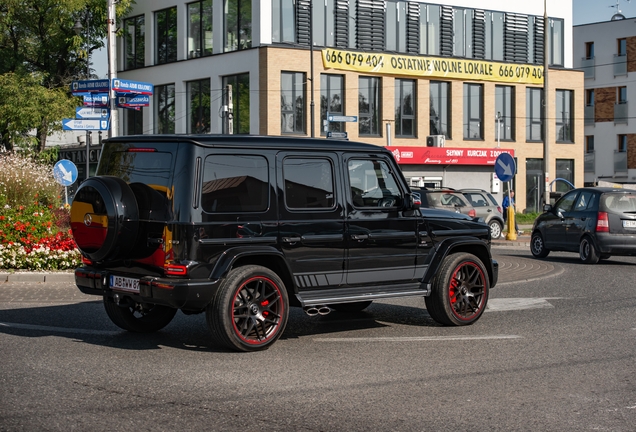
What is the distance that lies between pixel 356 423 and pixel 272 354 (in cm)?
268

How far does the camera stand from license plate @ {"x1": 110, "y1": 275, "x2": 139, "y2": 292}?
28.0 ft

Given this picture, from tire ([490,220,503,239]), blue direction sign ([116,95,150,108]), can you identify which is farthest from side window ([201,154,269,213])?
tire ([490,220,503,239])

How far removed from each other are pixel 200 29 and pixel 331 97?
7.78m

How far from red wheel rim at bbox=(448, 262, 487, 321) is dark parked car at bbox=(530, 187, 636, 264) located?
962cm

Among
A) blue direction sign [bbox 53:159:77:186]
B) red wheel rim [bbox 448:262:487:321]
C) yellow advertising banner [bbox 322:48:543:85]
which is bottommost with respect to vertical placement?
red wheel rim [bbox 448:262:487:321]

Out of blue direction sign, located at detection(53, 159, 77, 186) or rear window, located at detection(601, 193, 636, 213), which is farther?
blue direction sign, located at detection(53, 159, 77, 186)

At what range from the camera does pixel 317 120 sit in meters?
45.4

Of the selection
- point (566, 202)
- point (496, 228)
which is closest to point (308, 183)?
point (566, 202)

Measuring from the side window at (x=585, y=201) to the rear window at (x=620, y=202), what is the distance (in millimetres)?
345

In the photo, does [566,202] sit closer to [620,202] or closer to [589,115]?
[620,202]

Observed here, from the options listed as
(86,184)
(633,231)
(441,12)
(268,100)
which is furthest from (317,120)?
(86,184)

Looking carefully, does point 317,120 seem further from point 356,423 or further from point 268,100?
point 356,423

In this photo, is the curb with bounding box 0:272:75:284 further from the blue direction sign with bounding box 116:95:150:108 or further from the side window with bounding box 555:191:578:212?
the side window with bounding box 555:191:578:212

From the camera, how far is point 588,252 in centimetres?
1973
